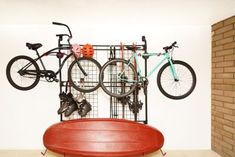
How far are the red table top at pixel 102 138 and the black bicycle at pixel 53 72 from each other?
1.70 ft

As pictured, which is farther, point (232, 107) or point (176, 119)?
point (176, 119)

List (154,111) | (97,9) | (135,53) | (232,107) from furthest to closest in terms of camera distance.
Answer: (154,111)
(135,53)
(232,107)
(97,9)

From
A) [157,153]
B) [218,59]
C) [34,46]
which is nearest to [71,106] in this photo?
[34,46]

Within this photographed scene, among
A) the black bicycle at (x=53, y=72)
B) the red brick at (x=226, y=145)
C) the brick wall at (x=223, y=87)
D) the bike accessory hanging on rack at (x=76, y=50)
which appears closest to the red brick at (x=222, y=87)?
the brick wall at (x=223, y=87)

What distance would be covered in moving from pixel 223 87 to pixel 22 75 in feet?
9.08

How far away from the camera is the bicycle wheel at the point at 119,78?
2.85m

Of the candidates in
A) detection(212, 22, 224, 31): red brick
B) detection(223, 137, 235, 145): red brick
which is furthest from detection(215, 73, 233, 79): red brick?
detection(223, 137, 235, 145): red brick

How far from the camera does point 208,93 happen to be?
3.13 m

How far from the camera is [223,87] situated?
2.81 m

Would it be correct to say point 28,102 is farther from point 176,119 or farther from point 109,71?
point 176,119

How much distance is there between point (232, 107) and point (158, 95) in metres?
0.96

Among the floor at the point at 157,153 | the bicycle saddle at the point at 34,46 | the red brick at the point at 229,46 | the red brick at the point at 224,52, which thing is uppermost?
the bicycle saddle at the point at 34,46

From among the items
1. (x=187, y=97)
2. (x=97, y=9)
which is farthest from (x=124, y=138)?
(x=97, y=9)

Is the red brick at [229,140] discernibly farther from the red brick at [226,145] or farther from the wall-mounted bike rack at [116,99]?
the wall-mounted bike rack at [116,99]
